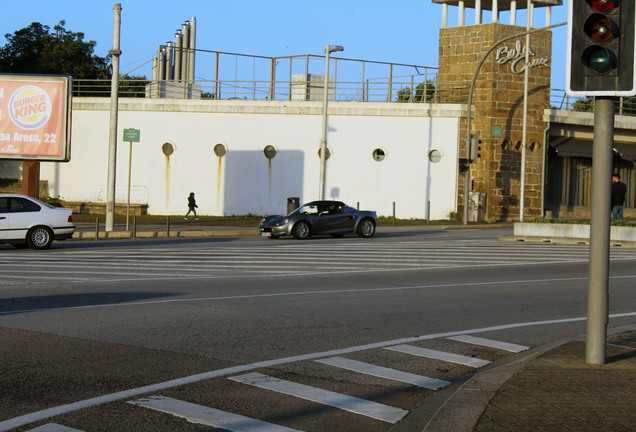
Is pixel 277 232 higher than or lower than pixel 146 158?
lower

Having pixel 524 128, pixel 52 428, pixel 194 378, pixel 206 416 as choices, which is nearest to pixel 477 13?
pixel 524 128

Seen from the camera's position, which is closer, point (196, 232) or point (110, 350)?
point (110, 350)

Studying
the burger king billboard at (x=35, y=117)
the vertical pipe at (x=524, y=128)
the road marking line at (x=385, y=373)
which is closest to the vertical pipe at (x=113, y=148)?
the burger king billboard at (x=35, y=117)

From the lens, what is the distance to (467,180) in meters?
38.0

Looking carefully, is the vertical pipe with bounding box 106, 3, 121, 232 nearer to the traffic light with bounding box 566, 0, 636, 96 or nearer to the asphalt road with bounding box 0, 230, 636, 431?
the asphalt road with bounding box 0, 230, 636, 431

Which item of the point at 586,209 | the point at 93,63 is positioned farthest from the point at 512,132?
Result: the point at 93,63

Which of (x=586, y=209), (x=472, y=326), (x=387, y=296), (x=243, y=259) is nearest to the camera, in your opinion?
(x=472, y=326)

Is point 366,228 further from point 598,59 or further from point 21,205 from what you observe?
point 598,59

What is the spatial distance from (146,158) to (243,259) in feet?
80.3

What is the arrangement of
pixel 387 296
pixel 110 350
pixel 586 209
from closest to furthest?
1. pixel 110 350
2. pixel 387 296
3. pixel 586 209

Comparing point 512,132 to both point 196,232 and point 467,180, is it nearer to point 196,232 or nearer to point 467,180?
point 467,180

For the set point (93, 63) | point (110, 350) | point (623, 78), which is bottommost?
point (110, 350)

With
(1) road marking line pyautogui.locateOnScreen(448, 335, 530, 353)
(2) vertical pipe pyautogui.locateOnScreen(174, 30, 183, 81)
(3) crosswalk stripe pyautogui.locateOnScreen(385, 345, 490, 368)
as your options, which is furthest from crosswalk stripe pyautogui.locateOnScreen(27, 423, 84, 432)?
(2) vertical pipe pyautogui.locateOnScreen(174, 30, 183, 81)

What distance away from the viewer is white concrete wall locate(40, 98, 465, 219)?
4119 centimetres
